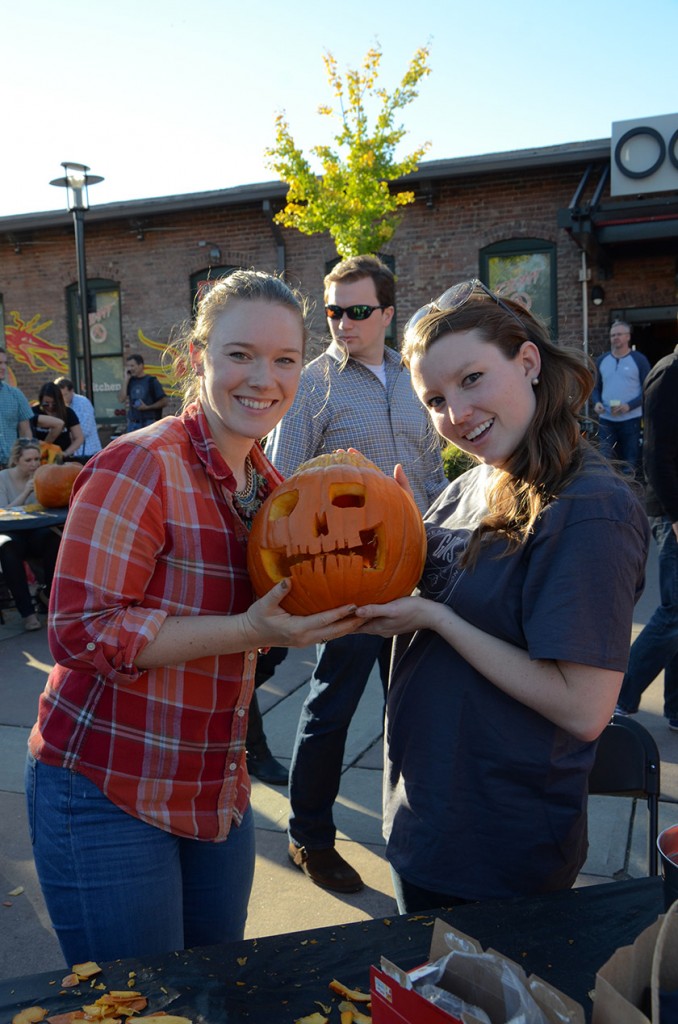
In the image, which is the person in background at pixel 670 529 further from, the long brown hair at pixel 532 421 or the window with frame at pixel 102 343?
the window with frame at pixel 102 343

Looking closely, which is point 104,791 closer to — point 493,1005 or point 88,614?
point 88,614

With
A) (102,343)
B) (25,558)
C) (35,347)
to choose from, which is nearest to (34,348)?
(35,347)

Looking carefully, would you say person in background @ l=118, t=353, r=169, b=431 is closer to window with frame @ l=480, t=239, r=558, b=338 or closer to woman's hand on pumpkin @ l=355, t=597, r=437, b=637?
window with frame @ l=480, t=239, r=558, b=338

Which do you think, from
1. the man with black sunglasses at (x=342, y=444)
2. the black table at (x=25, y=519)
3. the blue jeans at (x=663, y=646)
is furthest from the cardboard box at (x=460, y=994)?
the black table at (x=25, y=519)

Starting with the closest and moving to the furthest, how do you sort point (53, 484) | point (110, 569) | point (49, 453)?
point (110, 569)
point (53, 484)
point (49, 453)

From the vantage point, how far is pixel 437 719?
166 centimetres

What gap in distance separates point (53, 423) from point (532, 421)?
8.06 metres

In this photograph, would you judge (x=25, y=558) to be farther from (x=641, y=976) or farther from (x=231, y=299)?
(x=641, y=976)

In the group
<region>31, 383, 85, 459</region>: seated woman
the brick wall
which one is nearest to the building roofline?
the brick wall

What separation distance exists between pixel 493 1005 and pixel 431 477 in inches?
116

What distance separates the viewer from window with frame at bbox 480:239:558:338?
42.9 ft

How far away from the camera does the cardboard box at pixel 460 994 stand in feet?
2.84

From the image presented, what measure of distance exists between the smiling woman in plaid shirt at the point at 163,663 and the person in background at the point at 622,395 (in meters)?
9.32

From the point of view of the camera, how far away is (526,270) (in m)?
13.2
